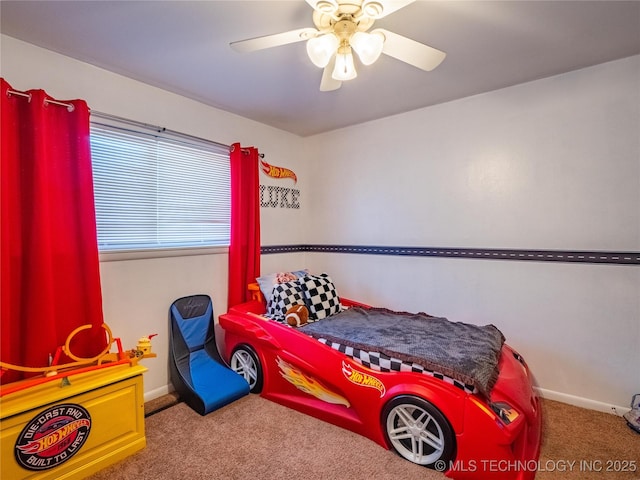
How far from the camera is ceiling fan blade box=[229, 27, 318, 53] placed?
1375 mm

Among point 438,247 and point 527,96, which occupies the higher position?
point 527,96

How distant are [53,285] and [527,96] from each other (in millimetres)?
3283

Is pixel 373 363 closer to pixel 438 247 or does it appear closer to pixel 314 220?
pixel 438 247

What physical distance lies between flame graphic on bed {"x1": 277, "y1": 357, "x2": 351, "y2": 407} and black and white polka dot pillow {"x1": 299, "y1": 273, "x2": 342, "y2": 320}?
49 centimetres

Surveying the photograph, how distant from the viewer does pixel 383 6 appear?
123 cm

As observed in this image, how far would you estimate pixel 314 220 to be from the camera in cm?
368

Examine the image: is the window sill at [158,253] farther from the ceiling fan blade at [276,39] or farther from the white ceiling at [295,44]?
the ceiling fan blade at [276,39]

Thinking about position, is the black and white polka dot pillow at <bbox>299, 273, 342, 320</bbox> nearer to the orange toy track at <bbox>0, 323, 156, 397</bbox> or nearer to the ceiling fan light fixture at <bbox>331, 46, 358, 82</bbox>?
the orange toy track at <bbox>0, 323, 156, 397</bbox>

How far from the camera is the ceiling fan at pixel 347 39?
50.3 inches

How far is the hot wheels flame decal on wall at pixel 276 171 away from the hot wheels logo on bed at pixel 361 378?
1.99 meters

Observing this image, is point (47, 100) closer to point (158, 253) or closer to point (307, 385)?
point (158, 253)

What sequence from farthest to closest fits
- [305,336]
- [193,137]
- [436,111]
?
1. [436,111]
2. [193,137]
3. [305,336]

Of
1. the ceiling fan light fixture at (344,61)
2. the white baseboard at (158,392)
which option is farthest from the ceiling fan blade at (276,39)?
the white baseboard at (158,392)

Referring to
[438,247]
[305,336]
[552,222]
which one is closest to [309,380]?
[305,336]
